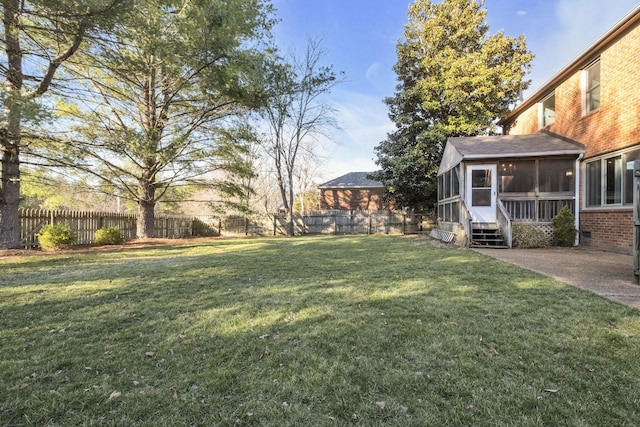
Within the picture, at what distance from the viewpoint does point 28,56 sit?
30.8 feet

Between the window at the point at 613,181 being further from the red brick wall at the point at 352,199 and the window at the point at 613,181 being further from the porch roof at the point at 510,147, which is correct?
the red brick wall at the point at 352,199

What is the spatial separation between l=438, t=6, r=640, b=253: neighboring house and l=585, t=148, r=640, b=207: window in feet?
0.09

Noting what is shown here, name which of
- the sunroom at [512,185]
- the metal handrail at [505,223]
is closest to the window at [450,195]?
the sunroom at [512,185]

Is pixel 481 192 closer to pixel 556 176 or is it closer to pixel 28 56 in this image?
pixel 556 176

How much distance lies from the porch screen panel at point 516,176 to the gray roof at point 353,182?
13.5 meters

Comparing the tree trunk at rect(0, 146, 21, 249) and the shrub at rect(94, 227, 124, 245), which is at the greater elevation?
the tree trunk at rect(0, 146, 21, 249)

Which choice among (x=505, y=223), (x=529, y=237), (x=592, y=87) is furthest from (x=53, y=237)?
(x=592, y=87)

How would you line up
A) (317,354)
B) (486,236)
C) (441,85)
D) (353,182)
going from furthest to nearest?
1. (353,182)
2. (441,85)
3. (486,236)
4. (317,354)

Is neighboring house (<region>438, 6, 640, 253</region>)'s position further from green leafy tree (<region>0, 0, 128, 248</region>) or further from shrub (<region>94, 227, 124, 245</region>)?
shrub (<region>94, 227, 124, 245</region>)

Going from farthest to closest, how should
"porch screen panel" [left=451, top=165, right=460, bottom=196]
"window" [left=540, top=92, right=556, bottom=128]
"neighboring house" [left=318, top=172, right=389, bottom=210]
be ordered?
1. "neighboring house" [left=318, top=172, right=389, bottom=210]
2. "window" [left=540, top=92, right=556, bottom=128]
3. "porch screen panel" [left=451, top=165, right=460, bottom=196]

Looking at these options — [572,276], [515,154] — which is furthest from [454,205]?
[572,276]

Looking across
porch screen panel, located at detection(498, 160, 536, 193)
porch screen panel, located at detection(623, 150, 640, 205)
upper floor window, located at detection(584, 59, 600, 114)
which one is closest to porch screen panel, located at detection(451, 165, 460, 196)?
porch screen panel, located at detection(498, 160, 536, 193)

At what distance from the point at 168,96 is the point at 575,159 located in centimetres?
1505

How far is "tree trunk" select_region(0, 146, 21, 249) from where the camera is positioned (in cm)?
928
